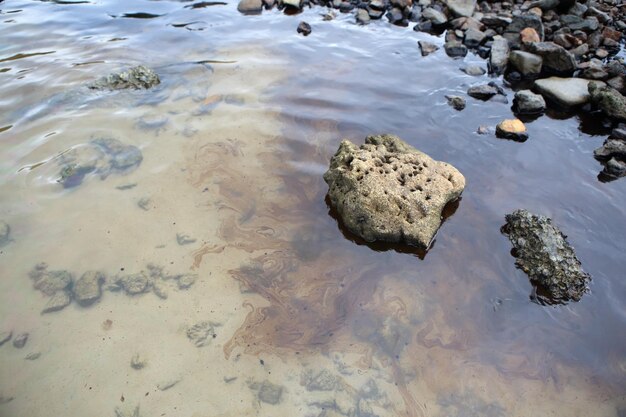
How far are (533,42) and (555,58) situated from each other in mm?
502

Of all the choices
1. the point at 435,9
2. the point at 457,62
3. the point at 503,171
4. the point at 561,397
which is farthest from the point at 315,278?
the point at 435,9

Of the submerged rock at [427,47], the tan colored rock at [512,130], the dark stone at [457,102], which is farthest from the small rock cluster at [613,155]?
the submerged rock at [427,47]

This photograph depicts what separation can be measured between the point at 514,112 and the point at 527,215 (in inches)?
95.2

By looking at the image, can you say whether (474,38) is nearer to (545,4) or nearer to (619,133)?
(545,4)

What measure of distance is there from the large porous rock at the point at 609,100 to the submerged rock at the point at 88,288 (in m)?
6.49

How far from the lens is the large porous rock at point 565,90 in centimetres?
618

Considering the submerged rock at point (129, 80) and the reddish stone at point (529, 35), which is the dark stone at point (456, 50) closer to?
the reddish stone at point (529, 35)

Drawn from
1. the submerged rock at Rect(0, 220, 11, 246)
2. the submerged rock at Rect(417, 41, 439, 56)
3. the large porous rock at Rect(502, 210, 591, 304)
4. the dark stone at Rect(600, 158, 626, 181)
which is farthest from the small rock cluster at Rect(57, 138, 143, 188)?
the dark stone at Rect(600, 158, 626, 181)

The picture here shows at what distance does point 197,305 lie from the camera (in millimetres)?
3854

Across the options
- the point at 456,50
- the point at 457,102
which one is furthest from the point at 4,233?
the point at 456,50

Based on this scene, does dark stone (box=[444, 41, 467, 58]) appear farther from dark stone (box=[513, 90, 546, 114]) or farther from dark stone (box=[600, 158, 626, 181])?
dark stone (box=[600, 158, 626, 181])

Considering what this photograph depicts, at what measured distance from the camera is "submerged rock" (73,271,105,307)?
12.6 feet

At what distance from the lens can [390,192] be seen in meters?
4.33

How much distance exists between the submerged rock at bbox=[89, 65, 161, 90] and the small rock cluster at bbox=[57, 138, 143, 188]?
133cm
